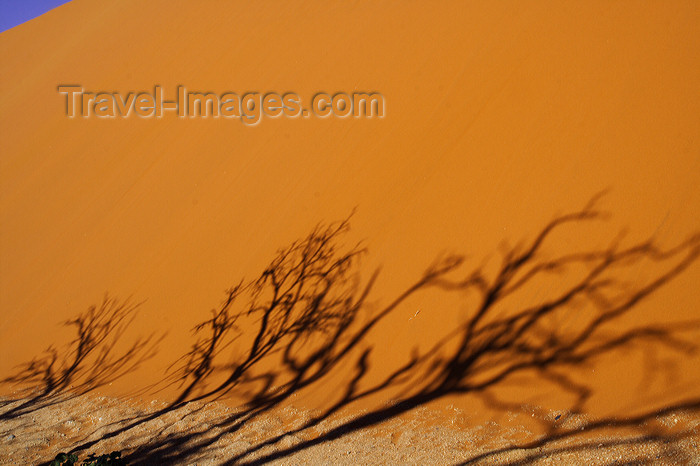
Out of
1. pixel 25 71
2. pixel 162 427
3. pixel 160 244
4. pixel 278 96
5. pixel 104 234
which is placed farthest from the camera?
A: pixel 25 71

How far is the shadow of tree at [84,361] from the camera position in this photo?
633 cm

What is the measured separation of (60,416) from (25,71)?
1481 cm

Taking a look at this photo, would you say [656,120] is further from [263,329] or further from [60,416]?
[60,416]

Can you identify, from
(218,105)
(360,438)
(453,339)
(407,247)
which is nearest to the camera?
(360,438)

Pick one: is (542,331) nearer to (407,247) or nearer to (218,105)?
(407,247)

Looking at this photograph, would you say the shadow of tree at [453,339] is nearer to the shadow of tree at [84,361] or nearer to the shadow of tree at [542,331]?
the shadow of tree at [542,331]

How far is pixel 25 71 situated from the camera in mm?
16984

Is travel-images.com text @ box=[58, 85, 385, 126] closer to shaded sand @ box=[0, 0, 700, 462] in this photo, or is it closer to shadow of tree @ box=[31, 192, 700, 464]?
shaded sand @ box=[0, 0, 700, 462]

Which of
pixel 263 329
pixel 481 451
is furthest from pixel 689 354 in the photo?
pixel 263 329

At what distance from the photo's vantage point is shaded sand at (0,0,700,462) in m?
4.12

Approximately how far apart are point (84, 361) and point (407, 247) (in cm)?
419

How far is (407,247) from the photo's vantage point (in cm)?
563

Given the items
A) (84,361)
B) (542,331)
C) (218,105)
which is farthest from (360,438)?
(218,105)

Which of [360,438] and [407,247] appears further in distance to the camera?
[407,247]
